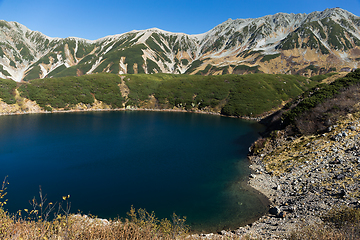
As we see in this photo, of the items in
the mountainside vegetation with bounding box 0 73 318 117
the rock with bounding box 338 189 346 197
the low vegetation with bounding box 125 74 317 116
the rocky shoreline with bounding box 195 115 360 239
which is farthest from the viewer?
the low vegetation with bounding box 125 74 317 116

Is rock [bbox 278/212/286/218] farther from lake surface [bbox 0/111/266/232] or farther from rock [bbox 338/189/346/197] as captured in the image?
rock [bbox 338/189/346/197]

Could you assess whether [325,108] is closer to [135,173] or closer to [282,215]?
[282,215]

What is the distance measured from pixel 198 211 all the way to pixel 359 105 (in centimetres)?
3595

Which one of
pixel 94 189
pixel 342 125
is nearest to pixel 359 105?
pixel 342 125

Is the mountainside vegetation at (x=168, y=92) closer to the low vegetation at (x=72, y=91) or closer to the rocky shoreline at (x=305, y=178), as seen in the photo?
the low vegetation at (x=72, y=91)

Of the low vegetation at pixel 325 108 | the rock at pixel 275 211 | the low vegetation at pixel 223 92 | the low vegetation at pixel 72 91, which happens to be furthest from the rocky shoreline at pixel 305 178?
the low vegetation at pixel 72 91

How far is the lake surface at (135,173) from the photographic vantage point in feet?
71.4

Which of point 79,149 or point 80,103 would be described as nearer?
point 79,149

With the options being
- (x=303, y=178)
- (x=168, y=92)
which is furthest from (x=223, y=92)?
(x=303, y=178)

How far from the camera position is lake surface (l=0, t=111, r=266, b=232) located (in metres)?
21.8

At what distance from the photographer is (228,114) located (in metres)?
95.9

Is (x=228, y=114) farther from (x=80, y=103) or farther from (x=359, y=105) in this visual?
(x=80, y=103)

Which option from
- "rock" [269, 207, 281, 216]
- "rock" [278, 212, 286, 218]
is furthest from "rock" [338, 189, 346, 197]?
"rock" [269, 207, 281, 216]

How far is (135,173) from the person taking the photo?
30.1m
